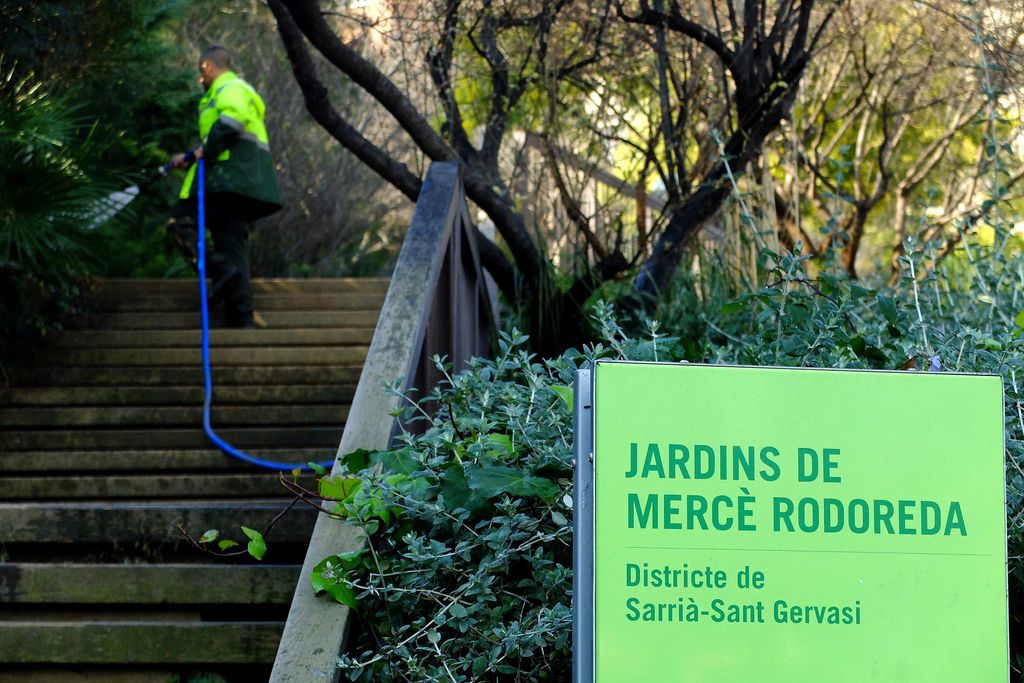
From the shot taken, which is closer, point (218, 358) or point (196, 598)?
point (196, 598)

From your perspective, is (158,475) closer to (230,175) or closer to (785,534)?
(230,175)

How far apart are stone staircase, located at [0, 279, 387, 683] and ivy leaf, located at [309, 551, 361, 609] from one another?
0.83m

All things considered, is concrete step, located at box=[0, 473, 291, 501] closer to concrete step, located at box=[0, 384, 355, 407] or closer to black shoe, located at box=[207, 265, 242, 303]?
concrete step, located at box=[0, 384, 355, 407]

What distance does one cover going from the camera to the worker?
6.77 metres

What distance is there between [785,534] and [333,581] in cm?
127

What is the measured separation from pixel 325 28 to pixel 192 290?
2071mm

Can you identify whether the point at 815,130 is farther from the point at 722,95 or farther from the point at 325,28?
the point at 325,28

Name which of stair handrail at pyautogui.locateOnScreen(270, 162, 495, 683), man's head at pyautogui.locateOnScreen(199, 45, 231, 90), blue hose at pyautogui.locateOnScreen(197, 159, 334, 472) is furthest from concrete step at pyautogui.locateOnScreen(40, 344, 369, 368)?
man's head at pyautogui.locateOnScreen(199, 45, 231, 90)

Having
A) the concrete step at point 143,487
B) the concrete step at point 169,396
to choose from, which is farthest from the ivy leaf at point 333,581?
the concrete step at point 169,396

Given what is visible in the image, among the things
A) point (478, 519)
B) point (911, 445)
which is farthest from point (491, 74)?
point (911, 445)

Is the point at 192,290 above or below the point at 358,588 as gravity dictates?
above

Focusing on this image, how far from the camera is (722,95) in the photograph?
661 centimetres

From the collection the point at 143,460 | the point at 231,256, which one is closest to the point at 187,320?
the point at 231,256

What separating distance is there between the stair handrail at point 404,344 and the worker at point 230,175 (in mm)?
1464
